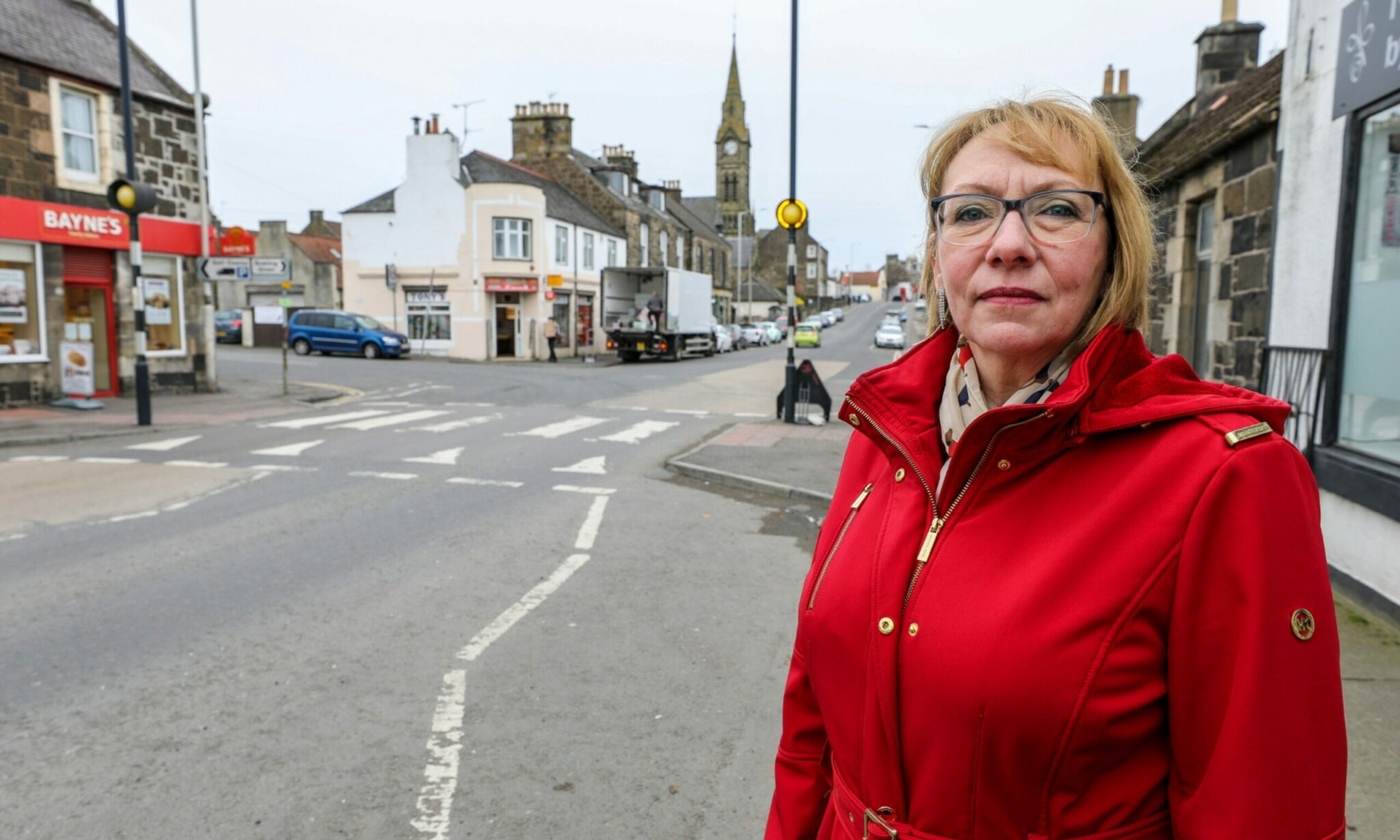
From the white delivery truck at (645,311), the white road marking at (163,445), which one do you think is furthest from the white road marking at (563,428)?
the white delivery truck at (645,311)

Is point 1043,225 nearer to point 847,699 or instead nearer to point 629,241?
point 847,699

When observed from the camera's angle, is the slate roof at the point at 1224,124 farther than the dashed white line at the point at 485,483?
No

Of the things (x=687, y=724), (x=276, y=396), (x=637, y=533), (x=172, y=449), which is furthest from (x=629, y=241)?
(x=687, y=724)

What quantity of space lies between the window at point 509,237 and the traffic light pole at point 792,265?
22.9 m

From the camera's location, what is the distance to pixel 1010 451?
5.27 ft

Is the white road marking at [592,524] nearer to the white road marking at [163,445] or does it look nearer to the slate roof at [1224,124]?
the slate roof at [1224,124]

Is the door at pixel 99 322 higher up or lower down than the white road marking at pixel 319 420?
higher up

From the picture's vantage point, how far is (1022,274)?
1.76 metres

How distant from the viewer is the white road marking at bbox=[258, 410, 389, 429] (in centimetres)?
1509

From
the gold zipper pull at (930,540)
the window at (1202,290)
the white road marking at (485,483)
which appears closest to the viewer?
the gold zipper pull at (930,540)

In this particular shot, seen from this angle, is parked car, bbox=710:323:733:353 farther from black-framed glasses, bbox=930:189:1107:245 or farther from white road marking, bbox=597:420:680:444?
black-framed glasses, bbox=930:189:1107:245

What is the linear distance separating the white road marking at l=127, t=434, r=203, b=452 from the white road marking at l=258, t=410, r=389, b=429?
1596 mm

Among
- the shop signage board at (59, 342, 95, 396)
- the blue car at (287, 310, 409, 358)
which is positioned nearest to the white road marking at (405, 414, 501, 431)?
the shop signage board at (59, 342, 95, 396)

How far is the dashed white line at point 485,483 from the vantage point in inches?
400
